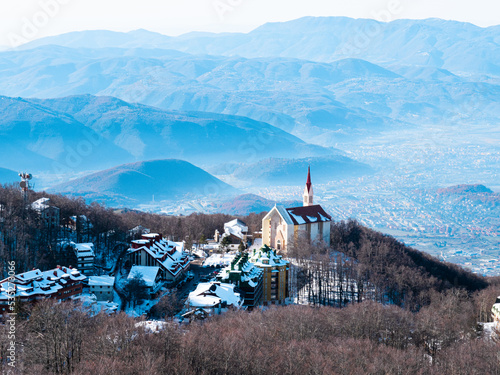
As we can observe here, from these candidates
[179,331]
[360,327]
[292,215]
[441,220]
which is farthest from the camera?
[441,220]

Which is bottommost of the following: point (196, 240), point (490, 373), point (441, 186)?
point (490, 373)

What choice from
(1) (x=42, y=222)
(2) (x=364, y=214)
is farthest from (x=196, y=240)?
(2) (x=364, y=214)

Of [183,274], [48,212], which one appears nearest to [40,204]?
[48,212]

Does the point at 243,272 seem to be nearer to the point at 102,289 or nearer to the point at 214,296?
the point at 214,296

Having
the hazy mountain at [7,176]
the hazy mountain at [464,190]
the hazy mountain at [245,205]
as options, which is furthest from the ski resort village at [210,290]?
the hazy mountain at [7,176]

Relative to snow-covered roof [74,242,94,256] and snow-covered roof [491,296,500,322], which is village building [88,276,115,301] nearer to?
snow-covered roof [74,242,94,256]

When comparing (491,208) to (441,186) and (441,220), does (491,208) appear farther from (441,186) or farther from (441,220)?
(441,186)
